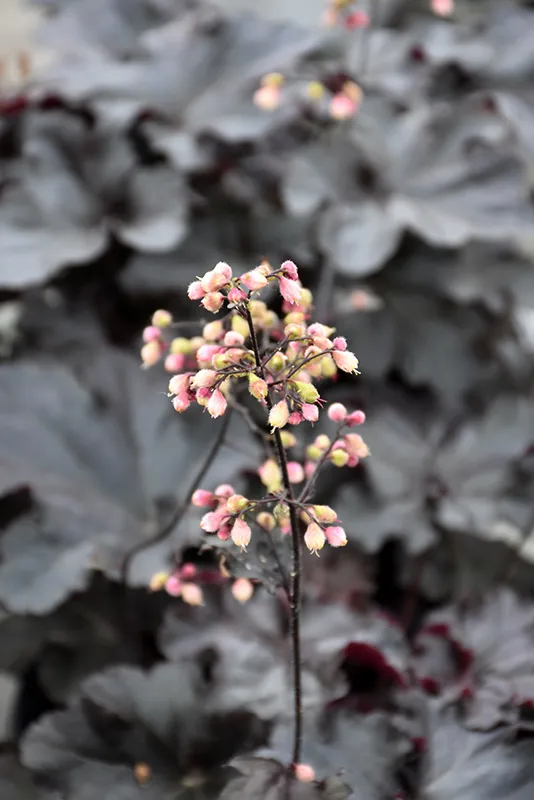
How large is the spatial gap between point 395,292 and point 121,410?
1.45 feet

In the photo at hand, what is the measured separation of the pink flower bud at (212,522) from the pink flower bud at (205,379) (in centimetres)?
8

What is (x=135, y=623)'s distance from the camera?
0.85 metres

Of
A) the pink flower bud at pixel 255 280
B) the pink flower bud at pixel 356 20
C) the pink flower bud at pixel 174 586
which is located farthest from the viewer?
the pink flower bud at pixel 356 20

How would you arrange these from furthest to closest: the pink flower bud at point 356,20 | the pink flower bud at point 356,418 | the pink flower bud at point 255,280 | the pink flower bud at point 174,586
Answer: the pink flower bud at point 356,20, the pink flower bud at point 174,586, the pink flower bud at point 356,418, the pink flower bud at point 255,280

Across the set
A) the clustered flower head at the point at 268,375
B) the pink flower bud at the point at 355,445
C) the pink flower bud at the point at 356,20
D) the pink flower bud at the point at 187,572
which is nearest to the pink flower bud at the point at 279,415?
the clustered flower head at the point at 268,375

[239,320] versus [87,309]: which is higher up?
[87,309]

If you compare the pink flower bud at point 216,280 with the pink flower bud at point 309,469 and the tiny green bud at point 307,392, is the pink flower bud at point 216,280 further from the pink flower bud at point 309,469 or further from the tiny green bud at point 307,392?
the pink flower bud at point 309,469

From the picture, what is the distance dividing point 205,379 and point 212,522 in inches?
3.5

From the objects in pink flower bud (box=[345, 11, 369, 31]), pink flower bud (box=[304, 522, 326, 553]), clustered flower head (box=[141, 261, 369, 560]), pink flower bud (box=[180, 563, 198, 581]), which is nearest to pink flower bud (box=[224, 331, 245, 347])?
clustered flower head (box=[141, 261, 369, 560])

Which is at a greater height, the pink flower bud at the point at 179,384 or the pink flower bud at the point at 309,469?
the pink flower bud at the point at 309,469

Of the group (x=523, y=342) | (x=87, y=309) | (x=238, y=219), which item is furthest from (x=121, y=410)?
(x=523, y=342)

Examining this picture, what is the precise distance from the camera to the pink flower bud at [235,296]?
Result: 362 mm

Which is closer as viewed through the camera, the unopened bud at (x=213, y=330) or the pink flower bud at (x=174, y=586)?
the unopened bud at (x=213, y=330)

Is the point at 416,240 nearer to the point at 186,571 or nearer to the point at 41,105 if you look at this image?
the point at 41,105
